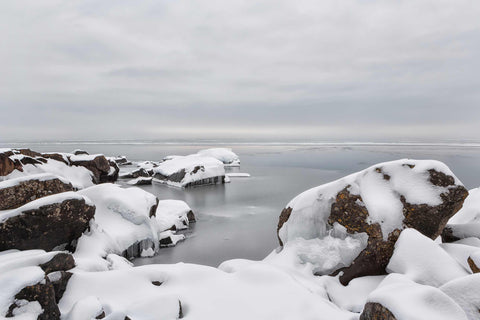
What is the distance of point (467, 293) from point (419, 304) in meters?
1.09

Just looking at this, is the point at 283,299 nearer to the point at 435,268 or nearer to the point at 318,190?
the point at 435,268

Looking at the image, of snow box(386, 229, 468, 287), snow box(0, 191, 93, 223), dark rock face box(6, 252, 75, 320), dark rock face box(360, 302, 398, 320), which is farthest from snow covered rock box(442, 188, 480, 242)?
snow box(0, 191, 93, 223)

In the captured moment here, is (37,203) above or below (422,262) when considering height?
above

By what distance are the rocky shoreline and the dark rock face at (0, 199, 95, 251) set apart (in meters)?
0.03

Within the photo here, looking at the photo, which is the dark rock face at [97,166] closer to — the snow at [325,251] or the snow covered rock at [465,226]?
the snow at [325,251]

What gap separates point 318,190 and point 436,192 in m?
3.10

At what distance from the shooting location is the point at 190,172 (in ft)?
92.6

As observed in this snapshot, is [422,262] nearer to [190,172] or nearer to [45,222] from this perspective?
[45,222]

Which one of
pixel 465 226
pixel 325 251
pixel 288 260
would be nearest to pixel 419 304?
pixel 325 251

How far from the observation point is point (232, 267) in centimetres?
675

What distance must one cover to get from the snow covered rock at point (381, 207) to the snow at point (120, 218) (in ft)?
20.1

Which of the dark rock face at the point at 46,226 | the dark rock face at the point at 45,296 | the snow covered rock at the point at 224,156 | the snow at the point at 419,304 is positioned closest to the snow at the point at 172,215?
the dark rock face at the point at 46,226

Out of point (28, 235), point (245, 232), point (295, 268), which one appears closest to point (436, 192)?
point (295, 268)

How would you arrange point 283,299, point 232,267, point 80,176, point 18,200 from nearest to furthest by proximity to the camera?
point 283,299, point 232,267, point 18,200, point 80,176
